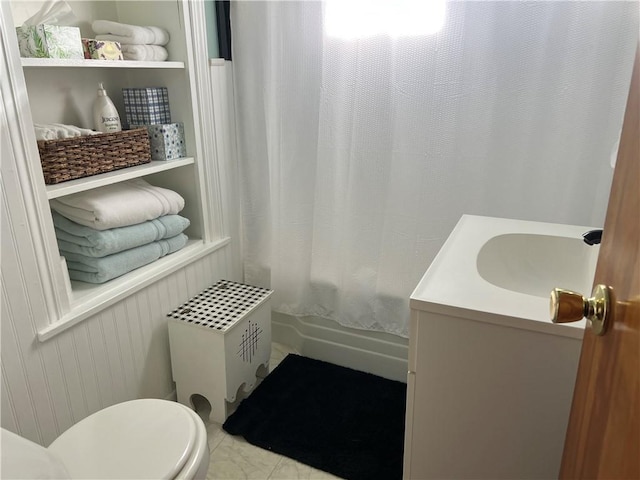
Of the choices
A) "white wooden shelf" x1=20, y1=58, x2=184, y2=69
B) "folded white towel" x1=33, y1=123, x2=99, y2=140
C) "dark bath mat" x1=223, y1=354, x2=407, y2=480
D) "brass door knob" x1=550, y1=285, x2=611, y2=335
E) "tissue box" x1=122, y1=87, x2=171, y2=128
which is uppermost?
"white wooden shelf" x1=20, y1=58, x2=184, y2=69

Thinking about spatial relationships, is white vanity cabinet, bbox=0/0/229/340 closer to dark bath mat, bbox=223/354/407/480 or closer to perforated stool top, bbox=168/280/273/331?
perforated stool top, bbox=168/280/273/331

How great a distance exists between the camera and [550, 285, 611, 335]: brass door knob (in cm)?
61

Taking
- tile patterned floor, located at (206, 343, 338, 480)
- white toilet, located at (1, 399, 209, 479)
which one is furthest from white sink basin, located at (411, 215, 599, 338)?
tile patterned floor, located at (206, 343, 338, 480)

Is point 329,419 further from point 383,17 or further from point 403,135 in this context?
point 383,17

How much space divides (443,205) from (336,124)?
493 millimetres

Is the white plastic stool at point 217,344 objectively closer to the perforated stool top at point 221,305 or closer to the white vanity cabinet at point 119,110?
the perforated stool top at point 221,305

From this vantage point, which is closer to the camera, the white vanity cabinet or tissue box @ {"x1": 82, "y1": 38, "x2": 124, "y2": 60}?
the white vanity cabinet

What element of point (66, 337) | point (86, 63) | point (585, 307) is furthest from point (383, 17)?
point (66, 337)

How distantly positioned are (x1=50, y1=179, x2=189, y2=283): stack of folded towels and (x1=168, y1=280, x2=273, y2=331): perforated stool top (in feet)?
0.77

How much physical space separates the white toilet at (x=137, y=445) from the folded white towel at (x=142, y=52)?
112 centimetres

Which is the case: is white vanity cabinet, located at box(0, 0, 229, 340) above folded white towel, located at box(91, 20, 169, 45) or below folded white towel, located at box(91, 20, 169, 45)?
below

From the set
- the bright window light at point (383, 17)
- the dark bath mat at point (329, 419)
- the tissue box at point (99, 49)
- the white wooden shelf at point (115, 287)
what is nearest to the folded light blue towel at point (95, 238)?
the white wooden shelf at point (115, 287)

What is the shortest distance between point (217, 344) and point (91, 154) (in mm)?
743

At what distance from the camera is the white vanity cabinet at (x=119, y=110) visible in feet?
4.15
